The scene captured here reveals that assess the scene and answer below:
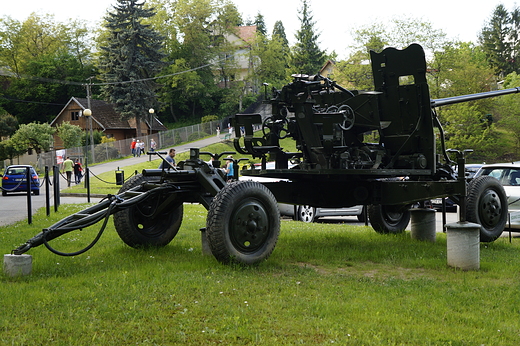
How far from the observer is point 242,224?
7.17m

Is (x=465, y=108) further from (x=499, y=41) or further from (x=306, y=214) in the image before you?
(x=499, y=41)

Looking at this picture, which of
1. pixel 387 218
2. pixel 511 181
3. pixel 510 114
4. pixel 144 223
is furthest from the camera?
pixel 510 114

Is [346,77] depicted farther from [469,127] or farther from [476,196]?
[476,196]

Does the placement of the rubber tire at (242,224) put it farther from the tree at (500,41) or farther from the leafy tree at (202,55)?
the tree at (500,41)

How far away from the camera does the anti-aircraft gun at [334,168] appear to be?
7.93 metres

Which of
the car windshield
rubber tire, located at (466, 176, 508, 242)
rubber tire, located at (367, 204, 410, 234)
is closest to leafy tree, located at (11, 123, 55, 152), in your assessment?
the car windshield

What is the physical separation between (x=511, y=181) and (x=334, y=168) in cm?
702

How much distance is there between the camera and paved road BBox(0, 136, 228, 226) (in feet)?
54.8

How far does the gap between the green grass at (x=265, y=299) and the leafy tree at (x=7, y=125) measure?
61.2 meters

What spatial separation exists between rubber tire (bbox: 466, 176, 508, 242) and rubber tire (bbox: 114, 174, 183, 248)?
4.36m

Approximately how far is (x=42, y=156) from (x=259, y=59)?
37526mm

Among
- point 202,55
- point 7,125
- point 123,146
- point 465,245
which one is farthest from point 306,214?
point 202,55

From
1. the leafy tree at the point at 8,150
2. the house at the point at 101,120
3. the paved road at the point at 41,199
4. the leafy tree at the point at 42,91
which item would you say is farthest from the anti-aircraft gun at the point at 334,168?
the leafy tree at the point at 42,91

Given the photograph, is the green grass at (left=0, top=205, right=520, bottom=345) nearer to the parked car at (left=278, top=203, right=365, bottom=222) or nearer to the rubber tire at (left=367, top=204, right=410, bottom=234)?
the rubber tire at (left=367, top=204, right=410, bottom=234)
